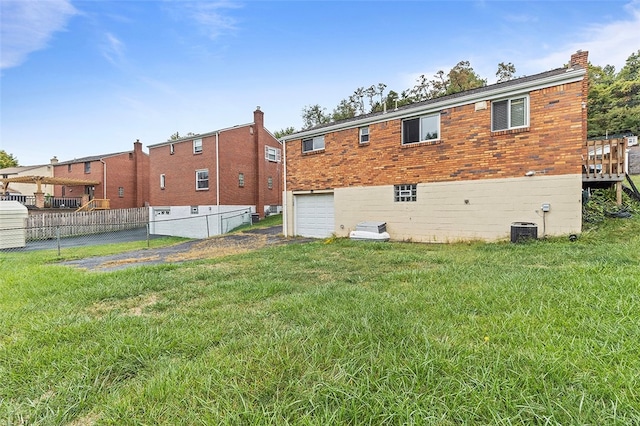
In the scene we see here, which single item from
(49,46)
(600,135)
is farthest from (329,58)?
(600,135)

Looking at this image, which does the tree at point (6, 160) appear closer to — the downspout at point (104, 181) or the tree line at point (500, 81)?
the downspout at point (104, 181)

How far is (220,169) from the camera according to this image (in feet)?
69.7

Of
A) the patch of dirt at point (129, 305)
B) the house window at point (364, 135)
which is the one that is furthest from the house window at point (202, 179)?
the patch of dirt at point (129, 305)

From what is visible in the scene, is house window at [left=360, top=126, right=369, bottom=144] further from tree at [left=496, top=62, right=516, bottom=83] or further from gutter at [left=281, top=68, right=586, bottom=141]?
tree at [left=496, top=62, right=516, bottom=83]

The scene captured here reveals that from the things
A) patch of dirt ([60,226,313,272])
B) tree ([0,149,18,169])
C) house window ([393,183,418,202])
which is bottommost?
patch of dirt ([60,226,313,272])

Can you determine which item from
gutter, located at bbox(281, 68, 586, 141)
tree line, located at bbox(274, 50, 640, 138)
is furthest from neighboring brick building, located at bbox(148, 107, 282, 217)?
gutter, located at bbox(281, 68, 586, 141)

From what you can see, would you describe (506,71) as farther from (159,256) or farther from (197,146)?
(159,256)

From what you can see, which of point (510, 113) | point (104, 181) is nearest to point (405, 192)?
point (510, 113)

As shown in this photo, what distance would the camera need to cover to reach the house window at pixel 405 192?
1166 cm

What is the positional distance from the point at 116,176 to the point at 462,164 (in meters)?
33.1

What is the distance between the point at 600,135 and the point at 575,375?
138 feet

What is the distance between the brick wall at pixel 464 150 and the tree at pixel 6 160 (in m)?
63.5

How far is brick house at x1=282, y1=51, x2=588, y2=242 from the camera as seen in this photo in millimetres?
8742

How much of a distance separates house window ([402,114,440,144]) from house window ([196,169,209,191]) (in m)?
15.8
